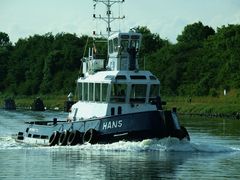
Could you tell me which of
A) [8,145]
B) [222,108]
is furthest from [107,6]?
[222,108]

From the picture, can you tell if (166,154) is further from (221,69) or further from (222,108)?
(221,69)

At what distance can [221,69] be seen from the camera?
119 metres

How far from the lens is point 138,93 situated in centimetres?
4825

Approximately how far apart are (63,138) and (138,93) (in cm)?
465

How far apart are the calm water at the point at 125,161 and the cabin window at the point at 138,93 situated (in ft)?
9.43

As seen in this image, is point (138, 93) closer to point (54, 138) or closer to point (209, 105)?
point (54, 138)

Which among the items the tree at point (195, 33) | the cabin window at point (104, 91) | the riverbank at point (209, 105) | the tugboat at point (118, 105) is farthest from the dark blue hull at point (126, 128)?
the tree at point (195, 33)

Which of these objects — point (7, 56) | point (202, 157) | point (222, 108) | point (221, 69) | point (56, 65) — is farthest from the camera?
point (7, 56)

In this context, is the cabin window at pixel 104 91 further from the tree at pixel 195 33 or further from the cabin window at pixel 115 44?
the tree at pixel 195 33

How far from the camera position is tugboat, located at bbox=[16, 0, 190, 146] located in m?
46.0

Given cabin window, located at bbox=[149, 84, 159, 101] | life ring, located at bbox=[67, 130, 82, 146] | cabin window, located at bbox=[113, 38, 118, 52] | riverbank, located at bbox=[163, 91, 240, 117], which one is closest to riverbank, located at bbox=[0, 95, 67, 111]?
riverbank, located at bbox=[163, 91, 240, 117]

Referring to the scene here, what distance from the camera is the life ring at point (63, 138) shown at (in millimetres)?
49219

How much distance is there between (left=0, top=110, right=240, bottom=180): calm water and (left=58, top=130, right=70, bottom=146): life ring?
53 centimetres

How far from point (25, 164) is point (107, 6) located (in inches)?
500
